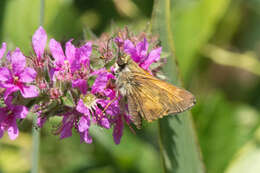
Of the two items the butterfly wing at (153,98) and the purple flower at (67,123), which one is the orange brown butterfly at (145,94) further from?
the purple flower at (67,123)

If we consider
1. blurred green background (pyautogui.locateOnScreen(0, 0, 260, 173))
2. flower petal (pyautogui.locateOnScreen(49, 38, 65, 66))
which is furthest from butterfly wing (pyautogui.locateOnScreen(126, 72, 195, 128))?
blurred green background (pyautogui.locateOnScreen(0, 0, 260, 173))

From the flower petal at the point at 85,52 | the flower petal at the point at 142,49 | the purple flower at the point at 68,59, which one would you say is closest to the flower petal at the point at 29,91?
the purple flower at the point at 68,59

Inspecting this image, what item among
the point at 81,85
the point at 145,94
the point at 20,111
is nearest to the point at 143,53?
the point at 145,94

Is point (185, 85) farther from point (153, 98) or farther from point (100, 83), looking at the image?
point (100, 83)

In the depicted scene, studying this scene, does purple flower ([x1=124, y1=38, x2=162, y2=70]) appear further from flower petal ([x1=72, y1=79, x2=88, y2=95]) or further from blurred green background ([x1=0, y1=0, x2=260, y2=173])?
blurred green background ([x1=0, y1=0, x2=260, y2=173])

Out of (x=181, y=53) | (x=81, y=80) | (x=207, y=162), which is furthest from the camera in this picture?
(x=181, y=53)

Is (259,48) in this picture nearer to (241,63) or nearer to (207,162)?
(241,63)

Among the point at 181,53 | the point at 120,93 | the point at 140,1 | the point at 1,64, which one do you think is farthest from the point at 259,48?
the point at 1,64
